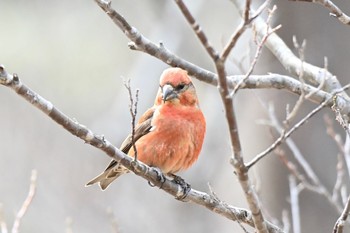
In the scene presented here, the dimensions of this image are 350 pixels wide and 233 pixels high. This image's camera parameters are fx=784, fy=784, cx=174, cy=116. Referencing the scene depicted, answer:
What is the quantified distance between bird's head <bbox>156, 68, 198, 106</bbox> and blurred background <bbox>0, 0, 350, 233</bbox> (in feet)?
5.98

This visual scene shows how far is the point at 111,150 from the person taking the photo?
12.2 ft

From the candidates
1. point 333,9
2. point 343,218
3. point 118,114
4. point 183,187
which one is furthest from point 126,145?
point 118,114

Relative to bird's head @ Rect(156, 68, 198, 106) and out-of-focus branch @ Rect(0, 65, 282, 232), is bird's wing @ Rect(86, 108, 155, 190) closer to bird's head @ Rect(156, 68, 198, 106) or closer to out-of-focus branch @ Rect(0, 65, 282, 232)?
bird's head @ Rect(156, 68, 198, 106)

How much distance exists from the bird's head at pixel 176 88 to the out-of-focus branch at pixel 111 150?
0.74 m

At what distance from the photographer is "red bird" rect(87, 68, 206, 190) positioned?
5.25 metres

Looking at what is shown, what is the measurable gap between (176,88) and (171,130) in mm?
321

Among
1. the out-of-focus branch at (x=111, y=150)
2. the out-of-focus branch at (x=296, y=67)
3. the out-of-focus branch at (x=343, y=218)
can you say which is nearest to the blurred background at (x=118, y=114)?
the out-of-focus branch at (x=296, y=67)

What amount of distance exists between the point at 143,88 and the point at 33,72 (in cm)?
289

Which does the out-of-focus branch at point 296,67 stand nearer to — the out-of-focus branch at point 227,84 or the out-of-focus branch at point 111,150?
the out-of-focus branch at point 111,150

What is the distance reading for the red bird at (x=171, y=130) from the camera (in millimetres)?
5254

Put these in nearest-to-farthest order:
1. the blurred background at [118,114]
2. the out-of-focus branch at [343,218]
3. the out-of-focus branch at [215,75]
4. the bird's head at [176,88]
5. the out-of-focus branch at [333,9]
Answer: the out-of-focus branch at [343,218] → the out-of-focus branch at [333,9] → the out-of-focus branch at [215,75] → the bird's head at [176,88] → the blurred background at [118,114]

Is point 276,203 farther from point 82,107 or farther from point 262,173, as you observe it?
point 82,107

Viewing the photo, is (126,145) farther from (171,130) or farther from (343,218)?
(343,218)

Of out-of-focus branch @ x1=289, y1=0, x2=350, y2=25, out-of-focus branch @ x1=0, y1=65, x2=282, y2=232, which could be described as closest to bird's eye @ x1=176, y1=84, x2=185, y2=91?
out-of-focus branch @ x1=0, y1=65, x2=282, y2=232
